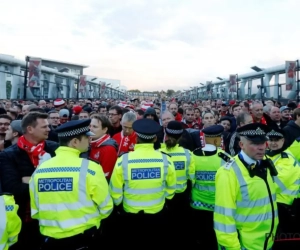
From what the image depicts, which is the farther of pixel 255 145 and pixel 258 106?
pixel 258 106

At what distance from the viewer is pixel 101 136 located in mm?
4078

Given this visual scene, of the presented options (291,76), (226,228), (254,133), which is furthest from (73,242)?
(291,76)

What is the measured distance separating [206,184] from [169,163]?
67cm

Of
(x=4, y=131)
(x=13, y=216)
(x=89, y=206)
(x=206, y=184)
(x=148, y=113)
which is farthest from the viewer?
(x=148, y=113)

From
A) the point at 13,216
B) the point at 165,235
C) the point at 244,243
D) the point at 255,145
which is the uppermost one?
the point at 255,145

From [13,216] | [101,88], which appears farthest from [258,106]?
[101,88]

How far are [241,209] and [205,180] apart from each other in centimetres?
127

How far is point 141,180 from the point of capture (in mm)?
3168

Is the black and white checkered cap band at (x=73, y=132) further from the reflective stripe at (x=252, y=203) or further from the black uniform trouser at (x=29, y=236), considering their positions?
the reflective stripe at (x=252, y=203)

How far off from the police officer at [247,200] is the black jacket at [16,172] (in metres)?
1.88

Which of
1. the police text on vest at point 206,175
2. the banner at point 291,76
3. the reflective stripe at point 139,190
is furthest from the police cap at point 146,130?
the banner at point 291,76

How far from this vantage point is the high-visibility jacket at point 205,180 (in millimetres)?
3660

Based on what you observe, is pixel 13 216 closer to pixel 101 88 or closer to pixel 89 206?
pixel 89 206

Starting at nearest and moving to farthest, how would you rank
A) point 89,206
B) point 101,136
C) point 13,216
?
point 13,216 → point 89,206 → point 101,136
